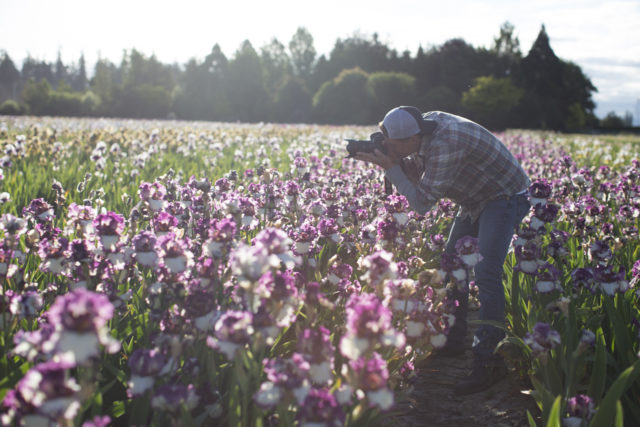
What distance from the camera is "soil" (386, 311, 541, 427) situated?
3107 millimetres

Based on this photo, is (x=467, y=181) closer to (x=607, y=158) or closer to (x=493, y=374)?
(x=493, y=374)

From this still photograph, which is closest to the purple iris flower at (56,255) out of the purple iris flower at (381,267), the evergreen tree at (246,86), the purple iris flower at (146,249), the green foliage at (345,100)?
the purple iris flower at (146,249)

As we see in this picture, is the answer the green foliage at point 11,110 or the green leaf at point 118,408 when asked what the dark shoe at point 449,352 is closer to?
the green leaf at point 118,408

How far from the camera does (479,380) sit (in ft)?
11.2

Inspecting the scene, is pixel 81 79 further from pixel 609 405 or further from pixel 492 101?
pixel 609 405

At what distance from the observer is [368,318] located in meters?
1.71

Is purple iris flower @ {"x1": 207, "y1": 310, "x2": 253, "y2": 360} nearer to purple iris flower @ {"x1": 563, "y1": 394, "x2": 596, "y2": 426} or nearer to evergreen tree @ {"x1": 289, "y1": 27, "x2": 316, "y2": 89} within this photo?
purple iris flower @ {"x1": 563, "y1": 394, "x2": 596, "y2": 426}

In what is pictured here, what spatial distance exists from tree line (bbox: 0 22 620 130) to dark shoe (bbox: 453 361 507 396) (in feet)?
160

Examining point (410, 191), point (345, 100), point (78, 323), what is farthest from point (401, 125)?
point (345, 100)

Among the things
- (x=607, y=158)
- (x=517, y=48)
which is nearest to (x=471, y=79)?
(x=517, y=48)

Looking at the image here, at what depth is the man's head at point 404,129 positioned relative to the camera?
344 centimetres

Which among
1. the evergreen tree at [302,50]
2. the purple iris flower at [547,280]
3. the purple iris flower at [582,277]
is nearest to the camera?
the purple iris flower at [547,280]

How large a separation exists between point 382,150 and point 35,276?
2641mm

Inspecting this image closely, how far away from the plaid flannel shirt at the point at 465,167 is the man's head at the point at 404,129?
0.08m
